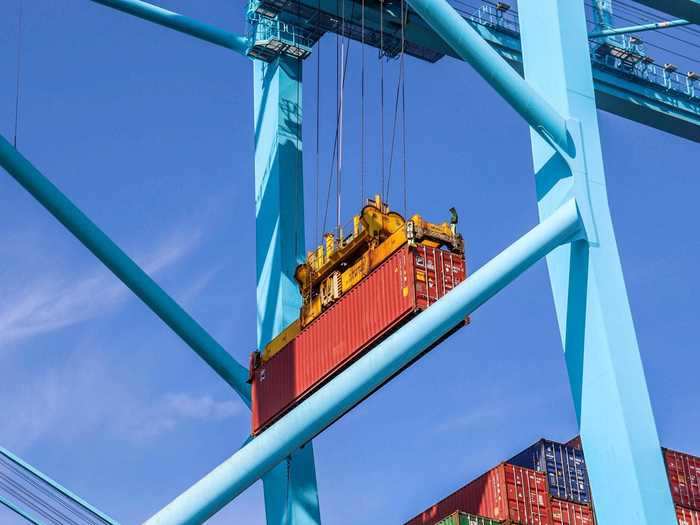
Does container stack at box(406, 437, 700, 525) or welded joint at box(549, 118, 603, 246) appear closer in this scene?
welded joint at box(549, 118, 603, 246)

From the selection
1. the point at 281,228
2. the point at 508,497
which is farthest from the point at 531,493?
the point at 281,228

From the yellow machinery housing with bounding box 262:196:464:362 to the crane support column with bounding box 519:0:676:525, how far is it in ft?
6.45

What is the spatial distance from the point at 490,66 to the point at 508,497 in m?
→ 12.5

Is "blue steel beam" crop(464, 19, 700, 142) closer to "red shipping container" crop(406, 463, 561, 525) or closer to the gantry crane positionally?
the gantry crane

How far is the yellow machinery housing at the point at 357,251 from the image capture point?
961 inches

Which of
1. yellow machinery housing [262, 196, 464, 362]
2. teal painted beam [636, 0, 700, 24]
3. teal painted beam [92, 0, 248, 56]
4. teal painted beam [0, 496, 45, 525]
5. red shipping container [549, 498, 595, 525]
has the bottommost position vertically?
teal painted beam [0, 496, 45, 525]

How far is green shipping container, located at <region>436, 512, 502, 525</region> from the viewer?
30500 millimetres

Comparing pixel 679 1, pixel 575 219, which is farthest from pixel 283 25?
pixel 575 219

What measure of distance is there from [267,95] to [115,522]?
466 inches

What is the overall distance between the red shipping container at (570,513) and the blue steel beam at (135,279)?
332 inches

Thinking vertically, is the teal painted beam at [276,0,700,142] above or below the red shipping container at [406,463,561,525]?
above

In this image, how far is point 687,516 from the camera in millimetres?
33406

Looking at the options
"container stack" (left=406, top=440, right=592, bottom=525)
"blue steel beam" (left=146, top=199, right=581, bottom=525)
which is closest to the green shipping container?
"container stack" (left=406, top=440, right=592, bottom=525)

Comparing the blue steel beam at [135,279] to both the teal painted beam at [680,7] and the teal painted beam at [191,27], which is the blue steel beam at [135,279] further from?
the teal painted beam at [680,7]
